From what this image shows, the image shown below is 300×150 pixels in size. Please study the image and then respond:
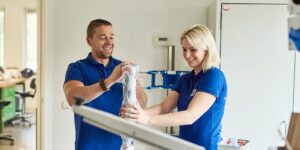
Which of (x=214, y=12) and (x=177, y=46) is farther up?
(x=214, y=12)

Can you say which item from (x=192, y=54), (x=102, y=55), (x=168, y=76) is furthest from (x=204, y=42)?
(x=168, y=76)

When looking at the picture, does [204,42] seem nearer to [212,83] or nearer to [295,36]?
[212,83]

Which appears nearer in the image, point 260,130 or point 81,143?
point 81,143

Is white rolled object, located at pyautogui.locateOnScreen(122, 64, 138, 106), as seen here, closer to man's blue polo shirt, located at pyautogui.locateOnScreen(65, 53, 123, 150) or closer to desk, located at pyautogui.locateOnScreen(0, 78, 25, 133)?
man's blue polo shirt, located at pyautogui.locateOnScreen(65, 53, 123, 150)

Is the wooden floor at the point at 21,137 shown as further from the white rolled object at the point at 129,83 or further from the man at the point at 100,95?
the white rolled object at the point at 129,83

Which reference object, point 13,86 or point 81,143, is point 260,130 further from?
point 13,86

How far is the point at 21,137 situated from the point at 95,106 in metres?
4.15

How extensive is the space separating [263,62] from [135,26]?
1.21 m

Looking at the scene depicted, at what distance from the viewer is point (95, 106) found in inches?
68.0

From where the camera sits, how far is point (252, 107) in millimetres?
2812

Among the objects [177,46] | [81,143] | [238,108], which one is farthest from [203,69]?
[177,46]

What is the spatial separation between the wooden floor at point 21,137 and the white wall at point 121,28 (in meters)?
1.86

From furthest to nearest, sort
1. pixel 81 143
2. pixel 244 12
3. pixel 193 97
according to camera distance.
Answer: pixel 244 12 → pixel 81 143 → pixel 193 97

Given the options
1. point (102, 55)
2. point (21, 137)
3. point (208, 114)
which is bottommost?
point (21, 137)
